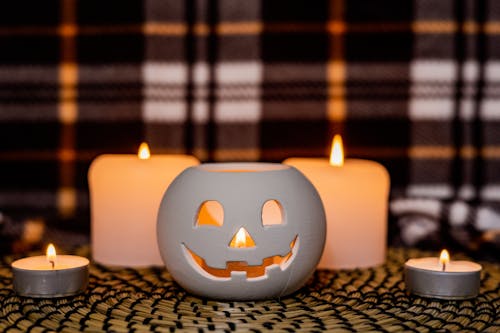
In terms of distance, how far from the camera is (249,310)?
2.41ft

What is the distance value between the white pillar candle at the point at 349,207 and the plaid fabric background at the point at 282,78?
31 cm

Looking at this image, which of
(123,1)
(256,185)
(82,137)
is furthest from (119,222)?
(123,1)

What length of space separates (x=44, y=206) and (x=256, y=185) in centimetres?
65

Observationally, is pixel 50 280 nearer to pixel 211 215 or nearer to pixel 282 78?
pixel 211 215

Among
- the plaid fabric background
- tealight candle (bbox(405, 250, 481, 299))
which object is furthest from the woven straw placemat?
the plaid fabric background

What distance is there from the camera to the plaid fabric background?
122 centimetres

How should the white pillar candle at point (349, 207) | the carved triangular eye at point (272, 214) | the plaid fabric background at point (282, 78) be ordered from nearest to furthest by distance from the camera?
the carved triangular eye at point (272, 214) → the white pillar candle at point (349, 207) → the plaid fabric background at point (282, 78)

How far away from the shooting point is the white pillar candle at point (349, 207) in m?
0.91

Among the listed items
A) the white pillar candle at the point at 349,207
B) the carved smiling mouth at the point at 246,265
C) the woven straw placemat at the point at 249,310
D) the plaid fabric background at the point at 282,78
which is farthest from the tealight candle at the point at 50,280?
the plaid fabric background at the point at 282,78

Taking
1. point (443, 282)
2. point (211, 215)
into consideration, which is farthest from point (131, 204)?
point (443, 282)

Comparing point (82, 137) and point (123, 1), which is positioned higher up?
point (123, 1)

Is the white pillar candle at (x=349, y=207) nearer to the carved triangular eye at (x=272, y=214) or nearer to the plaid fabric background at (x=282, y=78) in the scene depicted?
the carved triangular eye at (x=272, y=214)

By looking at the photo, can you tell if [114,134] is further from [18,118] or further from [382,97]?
[382,97]

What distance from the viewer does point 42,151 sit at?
1.25 metres
